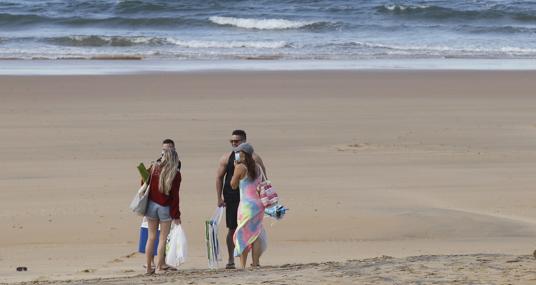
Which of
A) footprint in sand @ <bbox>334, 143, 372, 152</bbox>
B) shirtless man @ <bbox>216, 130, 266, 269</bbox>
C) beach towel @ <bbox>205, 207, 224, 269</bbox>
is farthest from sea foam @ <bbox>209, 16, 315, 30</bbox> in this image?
beach towel @ <bbox>205, 207, 224, 269</bbox>

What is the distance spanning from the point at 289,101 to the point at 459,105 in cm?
312

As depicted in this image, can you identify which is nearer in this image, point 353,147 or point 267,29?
point 353,147

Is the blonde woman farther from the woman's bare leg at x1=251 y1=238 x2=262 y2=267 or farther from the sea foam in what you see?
the sea foam

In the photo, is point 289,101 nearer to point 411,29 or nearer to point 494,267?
point 494,267

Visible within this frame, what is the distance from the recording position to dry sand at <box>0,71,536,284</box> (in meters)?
9.62

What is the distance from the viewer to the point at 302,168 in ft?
46.1

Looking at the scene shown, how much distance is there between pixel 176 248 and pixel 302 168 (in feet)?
17.2

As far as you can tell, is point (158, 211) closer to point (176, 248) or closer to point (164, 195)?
point (164, 195)

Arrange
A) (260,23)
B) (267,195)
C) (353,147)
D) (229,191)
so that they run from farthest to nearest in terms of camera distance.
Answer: (260,23), (353,147), (229,191), (267,195)

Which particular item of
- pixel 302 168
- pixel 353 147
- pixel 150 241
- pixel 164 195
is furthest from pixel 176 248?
pixel 353 147

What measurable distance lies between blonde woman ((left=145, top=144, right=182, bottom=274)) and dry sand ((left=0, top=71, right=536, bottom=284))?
0.32 meters

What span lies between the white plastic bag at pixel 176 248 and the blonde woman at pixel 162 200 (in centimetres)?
6

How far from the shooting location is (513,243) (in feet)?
33.7

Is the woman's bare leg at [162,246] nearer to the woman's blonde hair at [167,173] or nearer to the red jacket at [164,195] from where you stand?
the red jacket at [164,195]
